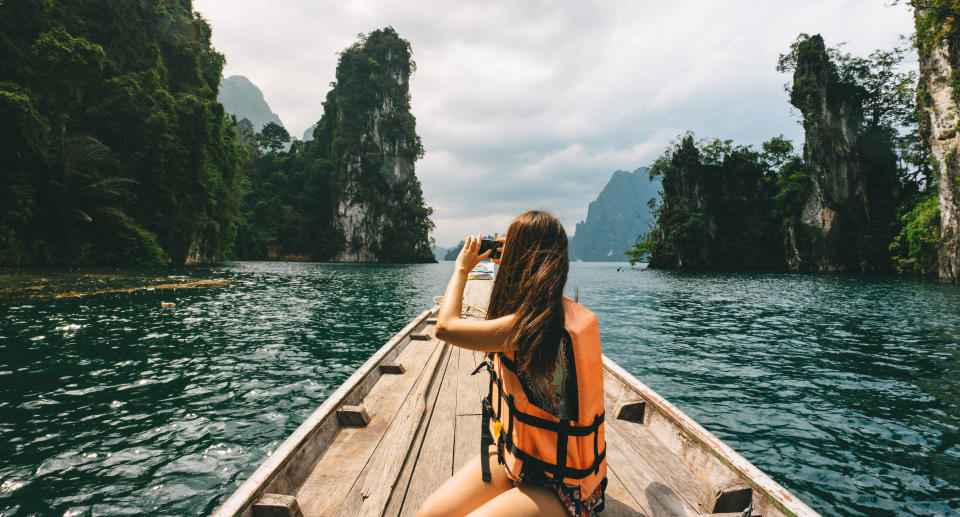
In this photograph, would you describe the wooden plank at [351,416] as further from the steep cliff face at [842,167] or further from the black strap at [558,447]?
the steep cliff face at [842,167]

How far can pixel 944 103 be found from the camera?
22984 millimetres

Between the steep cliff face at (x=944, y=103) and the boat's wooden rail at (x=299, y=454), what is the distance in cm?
3485

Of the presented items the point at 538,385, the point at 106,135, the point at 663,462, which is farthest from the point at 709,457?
the point at 106,135

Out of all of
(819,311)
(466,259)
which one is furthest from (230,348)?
(819,311)

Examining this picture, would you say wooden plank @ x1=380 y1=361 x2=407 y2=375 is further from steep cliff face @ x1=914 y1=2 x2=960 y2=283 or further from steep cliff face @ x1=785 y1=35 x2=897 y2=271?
steep cliff face @ x1=785 y1=35 x2=897 y2=271

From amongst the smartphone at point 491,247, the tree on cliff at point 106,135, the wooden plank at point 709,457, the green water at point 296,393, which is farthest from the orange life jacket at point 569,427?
the tree on cliff at point 106,135

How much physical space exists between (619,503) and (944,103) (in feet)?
120

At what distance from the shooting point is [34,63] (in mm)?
23891

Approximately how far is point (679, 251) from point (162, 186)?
60300 mm

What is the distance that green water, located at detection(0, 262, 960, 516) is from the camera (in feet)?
12.5

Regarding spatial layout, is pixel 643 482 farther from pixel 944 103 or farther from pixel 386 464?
pixel 944 103

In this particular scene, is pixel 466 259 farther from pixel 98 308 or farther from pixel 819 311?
pixel 819 311

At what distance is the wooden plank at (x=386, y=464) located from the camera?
224 cm

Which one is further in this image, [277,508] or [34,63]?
[34,63]
